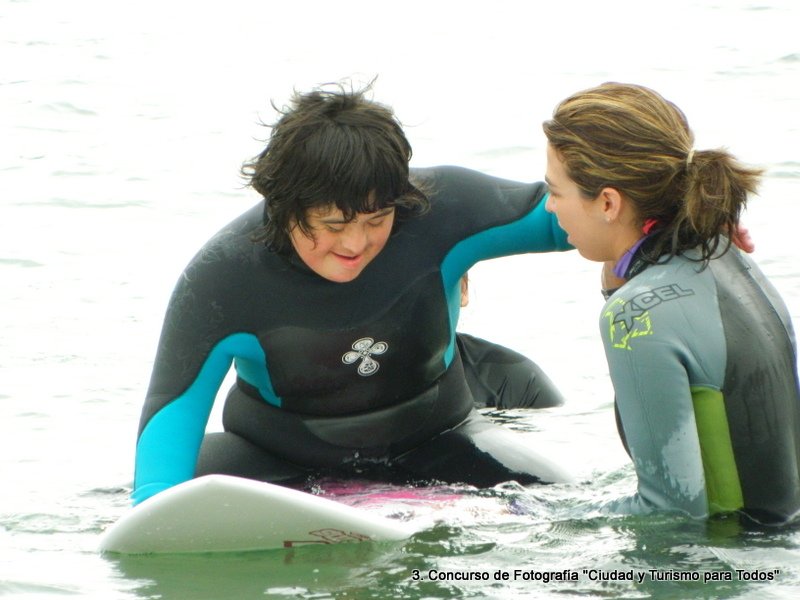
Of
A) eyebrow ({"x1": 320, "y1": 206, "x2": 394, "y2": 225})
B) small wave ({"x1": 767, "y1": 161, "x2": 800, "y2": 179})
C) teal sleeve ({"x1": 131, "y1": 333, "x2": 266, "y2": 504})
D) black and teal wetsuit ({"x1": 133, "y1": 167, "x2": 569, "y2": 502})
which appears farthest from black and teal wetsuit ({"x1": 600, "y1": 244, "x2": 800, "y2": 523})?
small wave ({"x1": 767, "y1": 161, "x2": 800, "y2": 179})

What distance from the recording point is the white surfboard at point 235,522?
136 inches

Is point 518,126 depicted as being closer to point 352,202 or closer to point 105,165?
A: point 105,165

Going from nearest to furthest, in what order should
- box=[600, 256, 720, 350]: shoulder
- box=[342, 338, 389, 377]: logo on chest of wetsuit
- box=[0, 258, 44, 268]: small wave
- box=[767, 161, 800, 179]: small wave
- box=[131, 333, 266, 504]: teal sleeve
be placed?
box=[600, 256, 720, 350]: shoulder < box=[131, 333, 266, 504]: teal sleeve < box=[342, 338, 389, 377]: logo on chest of wetsuit < box=[0, 258, 44, 268]: small wave < box=[767, 161, 800, 179]: small wave

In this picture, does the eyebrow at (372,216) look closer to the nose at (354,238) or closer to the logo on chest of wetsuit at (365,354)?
the nose at (354,238)

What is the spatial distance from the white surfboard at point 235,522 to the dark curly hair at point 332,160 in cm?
68

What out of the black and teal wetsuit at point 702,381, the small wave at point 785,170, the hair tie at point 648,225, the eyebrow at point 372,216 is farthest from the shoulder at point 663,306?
the small wave at point 785,170

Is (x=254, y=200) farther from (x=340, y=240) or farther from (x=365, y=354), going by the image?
(x=340, y=240)

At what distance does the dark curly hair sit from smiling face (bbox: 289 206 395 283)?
0.09 feet

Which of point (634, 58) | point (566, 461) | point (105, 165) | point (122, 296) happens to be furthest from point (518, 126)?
point (566, 461)

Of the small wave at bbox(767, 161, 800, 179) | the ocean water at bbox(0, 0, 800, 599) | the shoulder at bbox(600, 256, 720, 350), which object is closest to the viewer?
the shoulder at bbox(600, 256, 720, 350)

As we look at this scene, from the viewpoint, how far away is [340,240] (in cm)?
353

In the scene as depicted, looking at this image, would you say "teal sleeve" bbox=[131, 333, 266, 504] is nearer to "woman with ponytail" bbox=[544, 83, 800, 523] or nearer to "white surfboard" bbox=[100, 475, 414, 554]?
"white surfboard" bbox=[100, 475, 414, 554]

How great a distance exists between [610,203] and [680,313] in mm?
316

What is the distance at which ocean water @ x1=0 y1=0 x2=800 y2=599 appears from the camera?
3.53 meters
